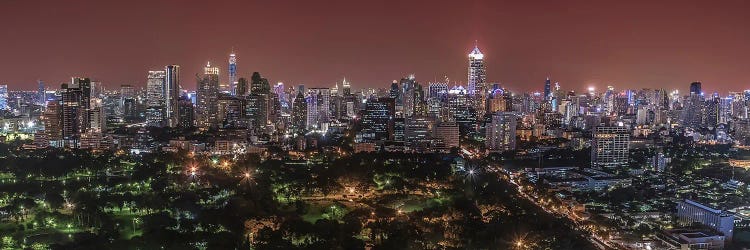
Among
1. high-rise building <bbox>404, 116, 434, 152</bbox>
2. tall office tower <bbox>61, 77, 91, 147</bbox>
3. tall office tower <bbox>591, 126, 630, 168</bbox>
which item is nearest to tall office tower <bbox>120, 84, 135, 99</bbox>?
tall office tower <bbox>61, 77, 91, 147</bbox>

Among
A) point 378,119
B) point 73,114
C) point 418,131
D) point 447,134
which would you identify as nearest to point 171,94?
point 73,114

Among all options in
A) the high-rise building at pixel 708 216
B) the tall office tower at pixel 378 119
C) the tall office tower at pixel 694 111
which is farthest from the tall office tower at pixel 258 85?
the tall office tower at pixel 694 111

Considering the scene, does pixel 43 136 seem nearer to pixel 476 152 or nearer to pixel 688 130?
pixel 476 152

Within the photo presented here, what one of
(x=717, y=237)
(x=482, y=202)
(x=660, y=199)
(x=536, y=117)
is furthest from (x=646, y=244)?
A: (x=536, y=117)

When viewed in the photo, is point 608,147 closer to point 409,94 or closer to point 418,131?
point 418,131

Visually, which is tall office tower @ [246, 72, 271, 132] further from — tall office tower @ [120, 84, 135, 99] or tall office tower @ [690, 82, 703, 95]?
tall office tower @ [690, 82, 703, 95]
